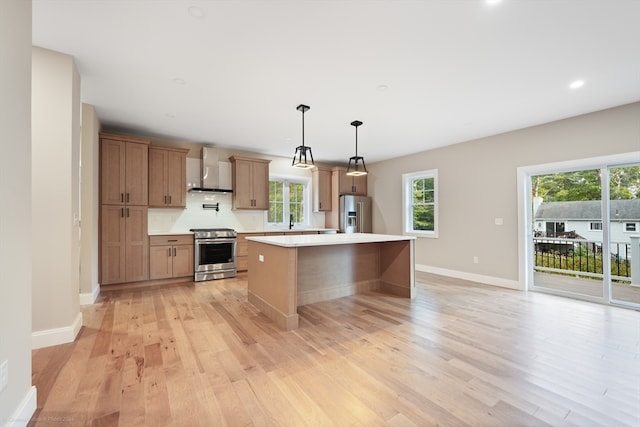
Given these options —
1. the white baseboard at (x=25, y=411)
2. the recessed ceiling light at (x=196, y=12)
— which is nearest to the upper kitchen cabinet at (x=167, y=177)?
the recessed ceiling light at (x=196, y=12)

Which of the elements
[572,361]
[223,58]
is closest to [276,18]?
[223,58]

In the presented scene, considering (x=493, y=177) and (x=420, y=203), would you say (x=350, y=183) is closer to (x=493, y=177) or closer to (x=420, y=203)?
(x=420, y=203)

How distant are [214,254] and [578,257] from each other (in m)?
6.19

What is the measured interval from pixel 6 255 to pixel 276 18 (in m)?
2.23

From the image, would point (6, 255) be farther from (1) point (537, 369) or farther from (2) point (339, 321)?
(1) point (537, 369)

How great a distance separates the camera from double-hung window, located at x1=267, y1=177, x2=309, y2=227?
21.6ft

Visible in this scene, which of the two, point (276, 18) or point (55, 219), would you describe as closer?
point (276, 18)

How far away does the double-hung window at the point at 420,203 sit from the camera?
19.4 ft

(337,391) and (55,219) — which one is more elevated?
(55,219)

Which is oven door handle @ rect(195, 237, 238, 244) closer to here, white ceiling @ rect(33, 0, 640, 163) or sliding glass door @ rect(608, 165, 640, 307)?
white ceiling @ rect(33, 0, 640, 163)

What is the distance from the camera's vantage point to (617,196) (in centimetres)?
377

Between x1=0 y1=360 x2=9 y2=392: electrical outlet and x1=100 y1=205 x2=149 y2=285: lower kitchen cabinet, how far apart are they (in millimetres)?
3412

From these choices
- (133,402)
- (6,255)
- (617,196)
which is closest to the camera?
(6,255)

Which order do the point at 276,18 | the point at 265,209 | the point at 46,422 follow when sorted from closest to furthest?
the point at 46,422 → the point at 276,18 → the point at 265,209
